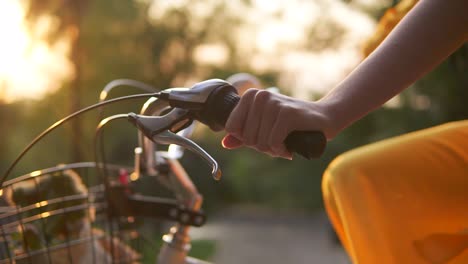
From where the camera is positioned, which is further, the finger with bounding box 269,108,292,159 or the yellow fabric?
the yellow fabric

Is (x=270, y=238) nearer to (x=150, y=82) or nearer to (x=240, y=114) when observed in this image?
(x=150, y=82)

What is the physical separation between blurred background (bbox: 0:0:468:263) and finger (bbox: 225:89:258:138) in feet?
12.6

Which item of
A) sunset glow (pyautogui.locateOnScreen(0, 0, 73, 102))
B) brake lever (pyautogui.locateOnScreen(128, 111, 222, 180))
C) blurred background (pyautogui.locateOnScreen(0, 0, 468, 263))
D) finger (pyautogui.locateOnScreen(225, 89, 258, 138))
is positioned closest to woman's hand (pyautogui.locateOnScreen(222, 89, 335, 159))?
finger (pyautogui.locateOnScreen(225, 89, 258, 138))

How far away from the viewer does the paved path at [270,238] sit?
7.23 m

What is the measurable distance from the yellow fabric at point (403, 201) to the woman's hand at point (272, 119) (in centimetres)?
23

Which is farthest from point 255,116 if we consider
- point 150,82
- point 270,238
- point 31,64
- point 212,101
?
point 150,82

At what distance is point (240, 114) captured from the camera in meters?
1.05

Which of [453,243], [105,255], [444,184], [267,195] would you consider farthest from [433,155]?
[267,195]

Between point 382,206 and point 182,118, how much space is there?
0.40m

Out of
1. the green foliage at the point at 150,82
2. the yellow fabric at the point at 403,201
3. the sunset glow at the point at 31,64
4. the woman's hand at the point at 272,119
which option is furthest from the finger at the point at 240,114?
the green foliage at the point at 150,82

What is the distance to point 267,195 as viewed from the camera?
10125 mm

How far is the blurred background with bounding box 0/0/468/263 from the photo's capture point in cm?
678

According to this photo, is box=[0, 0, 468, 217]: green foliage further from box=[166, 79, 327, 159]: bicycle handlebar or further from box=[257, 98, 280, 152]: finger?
box=[257, 98, 280, 152]: finger

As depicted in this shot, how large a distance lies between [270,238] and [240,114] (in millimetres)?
7542
